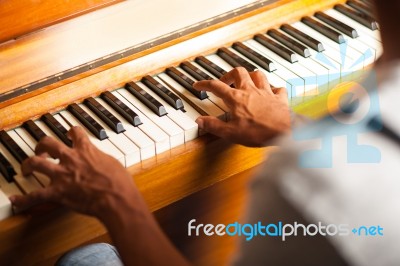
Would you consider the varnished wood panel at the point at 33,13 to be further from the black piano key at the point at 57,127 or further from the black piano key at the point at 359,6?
the black piano key at the point at 359,6

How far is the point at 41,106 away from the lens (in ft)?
5.55

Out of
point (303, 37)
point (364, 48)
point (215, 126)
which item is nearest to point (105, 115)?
point (215, 126)

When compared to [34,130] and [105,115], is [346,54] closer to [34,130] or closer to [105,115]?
[105,115]

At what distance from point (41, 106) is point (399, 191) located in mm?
1082

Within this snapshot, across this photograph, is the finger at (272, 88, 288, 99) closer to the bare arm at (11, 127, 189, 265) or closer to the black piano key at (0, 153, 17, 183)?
the bare arm at (11, 127, 189, 265)

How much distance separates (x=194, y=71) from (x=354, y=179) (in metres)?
1.09

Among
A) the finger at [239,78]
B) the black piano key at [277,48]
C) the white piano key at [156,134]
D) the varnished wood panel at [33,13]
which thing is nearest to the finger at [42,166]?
the white piano key at [156,134]

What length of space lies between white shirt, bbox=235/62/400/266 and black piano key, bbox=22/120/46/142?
878 mm

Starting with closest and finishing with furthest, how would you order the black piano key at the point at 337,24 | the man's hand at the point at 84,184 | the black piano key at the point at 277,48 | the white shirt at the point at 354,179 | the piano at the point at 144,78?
1. the white shirt at the point at 354,179
2. the man's hand at the point at 84,184
3. the piano at the point at 144,78
4. the black piano key at the point at 277,48
5. the black piano key at the point at 337,24

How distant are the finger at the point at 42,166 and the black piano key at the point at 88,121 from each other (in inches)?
6.9

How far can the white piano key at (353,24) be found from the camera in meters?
2.00

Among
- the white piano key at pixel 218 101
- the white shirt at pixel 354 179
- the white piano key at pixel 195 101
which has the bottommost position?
the white piano key at pixel 218 101

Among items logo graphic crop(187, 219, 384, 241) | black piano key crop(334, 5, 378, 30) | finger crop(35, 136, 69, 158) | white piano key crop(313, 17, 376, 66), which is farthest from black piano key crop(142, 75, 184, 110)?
logo graphic crop(187, 219, 384, 241)

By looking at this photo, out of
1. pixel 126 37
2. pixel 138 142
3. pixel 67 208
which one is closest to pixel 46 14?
pixel 126 37
